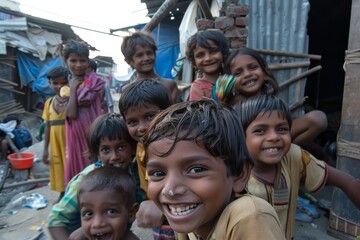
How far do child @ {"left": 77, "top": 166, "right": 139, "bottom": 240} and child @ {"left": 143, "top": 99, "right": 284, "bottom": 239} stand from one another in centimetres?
67

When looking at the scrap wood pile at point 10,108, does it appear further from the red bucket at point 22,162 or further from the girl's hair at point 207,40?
the girl's hair at point 207,40

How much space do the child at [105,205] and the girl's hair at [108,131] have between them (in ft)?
0.82

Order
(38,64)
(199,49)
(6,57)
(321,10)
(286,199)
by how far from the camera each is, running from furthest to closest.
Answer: (38,64) → (6,57) → (321,10) → (199,49) → (286,199)

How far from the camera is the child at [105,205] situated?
1.52 metres

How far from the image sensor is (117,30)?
788cm

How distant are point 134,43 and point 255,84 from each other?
1138mm

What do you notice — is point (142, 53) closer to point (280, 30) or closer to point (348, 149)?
point (280, 30)

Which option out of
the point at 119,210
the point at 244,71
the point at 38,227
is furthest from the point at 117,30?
the point at 119,210

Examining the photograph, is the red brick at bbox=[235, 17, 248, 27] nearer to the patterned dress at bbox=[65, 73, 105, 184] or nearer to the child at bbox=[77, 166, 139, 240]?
the patterned dress at bbox=[65, 73, 105, 184]

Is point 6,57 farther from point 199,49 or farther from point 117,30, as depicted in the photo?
point 199,49

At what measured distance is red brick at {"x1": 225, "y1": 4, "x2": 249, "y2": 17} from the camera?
2959mm

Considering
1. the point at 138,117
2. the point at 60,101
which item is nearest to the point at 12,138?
the point at 60,101

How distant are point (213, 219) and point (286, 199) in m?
0.63

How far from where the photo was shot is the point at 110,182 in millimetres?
1573
